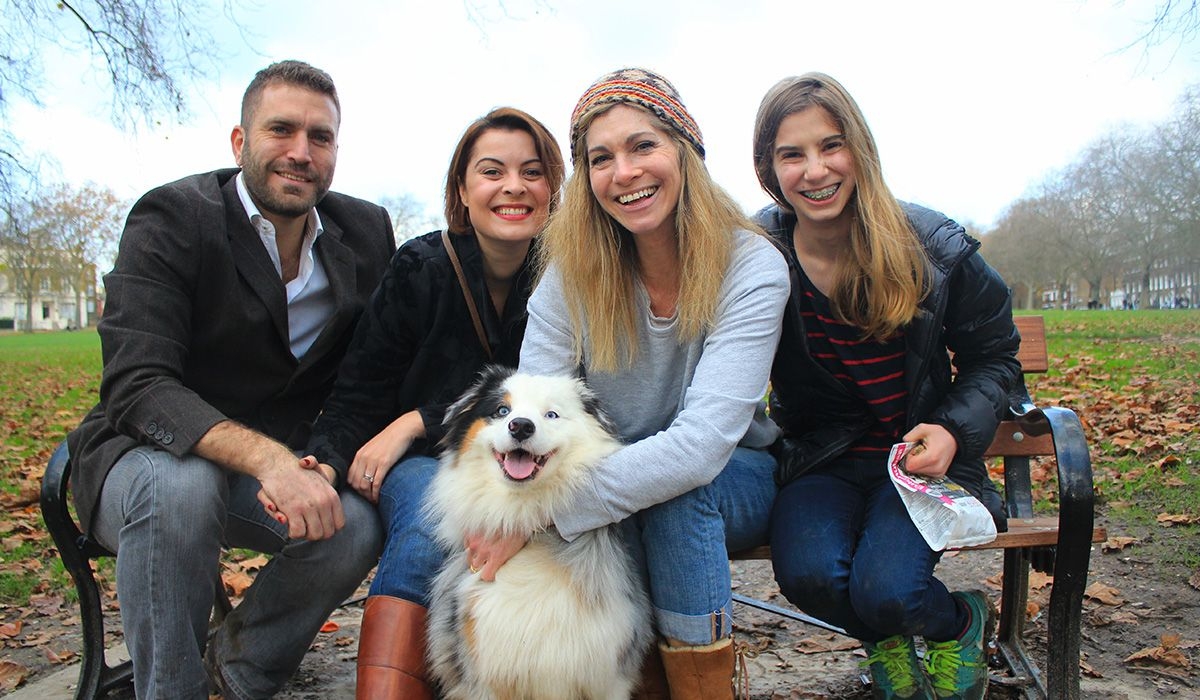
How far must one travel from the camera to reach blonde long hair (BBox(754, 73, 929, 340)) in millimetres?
2277

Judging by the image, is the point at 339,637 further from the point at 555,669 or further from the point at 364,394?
the point at 555,669

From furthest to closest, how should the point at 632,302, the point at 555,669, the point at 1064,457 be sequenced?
the point at 632,302, the point at 1064,457, the point at 555,669

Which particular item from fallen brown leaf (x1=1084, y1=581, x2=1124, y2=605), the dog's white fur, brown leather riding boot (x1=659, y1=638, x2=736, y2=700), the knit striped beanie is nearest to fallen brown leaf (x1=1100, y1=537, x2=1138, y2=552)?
fallen brown leaf (x1=1084, y1=581, x2=1124, y2=605)

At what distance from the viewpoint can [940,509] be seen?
215 cm

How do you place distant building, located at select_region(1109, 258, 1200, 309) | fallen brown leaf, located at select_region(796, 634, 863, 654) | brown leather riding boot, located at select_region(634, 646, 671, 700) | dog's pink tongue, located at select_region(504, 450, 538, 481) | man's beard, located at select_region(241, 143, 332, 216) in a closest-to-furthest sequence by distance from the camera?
dog's pink tongue, located at select_region(504, 450, 538, 481) < brown leather riding boot, located at select_region(634, 646, 671, 700) < man's beard, located at select_region(241, 143, 332, 216) < fallen brown leaf, located at select_region(796, 634, 863, 654) < distant building, located at select_region(1109, 258, 1200, 309)

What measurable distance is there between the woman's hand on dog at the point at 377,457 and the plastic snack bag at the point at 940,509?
155 centimetres

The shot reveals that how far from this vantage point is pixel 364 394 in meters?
2.73

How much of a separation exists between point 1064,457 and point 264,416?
2597mm

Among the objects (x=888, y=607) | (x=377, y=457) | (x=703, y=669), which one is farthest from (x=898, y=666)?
(x=377, y=457)

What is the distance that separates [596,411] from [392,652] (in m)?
0.87

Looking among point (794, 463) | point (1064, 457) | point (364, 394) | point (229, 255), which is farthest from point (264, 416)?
point (1064, 457)

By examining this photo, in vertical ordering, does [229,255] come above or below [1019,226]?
below

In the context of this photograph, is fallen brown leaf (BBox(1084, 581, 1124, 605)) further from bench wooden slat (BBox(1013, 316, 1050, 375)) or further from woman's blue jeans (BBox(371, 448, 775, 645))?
woman's blue jeans (BBox(371, 448, 775, 645))

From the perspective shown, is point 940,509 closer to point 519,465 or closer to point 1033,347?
point 519,465
